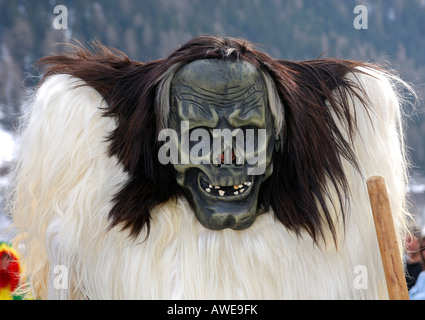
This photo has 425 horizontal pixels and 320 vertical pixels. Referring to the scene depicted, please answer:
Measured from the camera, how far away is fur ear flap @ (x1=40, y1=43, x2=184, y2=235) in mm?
1186

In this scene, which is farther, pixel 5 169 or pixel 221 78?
pixel 5 169

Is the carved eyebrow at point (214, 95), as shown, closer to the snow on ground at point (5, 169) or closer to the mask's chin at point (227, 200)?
the mask's chin at point (227, 200)

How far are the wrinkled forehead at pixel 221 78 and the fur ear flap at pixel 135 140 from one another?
0.08 m

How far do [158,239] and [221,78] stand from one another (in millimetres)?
364

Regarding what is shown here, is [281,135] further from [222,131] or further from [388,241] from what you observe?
[388,241]

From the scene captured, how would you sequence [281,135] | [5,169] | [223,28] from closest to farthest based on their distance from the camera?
[281,135] < [5,169] < [223,28]

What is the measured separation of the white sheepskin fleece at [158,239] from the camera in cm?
121

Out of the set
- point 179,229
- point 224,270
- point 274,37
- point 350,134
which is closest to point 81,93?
point 179,229

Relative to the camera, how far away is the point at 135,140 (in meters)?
1.18

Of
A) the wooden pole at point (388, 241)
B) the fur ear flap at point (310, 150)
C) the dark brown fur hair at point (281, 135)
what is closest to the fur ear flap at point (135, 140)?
the dark brown fur hair at point (281, 135)

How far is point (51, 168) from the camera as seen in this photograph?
124cm

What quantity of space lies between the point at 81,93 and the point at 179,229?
1.21 ft

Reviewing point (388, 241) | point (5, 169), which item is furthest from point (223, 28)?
point (388, 241)

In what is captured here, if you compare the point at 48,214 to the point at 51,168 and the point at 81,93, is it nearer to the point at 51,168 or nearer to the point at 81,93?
the point at 51,168
